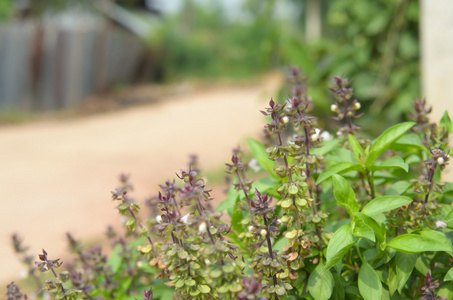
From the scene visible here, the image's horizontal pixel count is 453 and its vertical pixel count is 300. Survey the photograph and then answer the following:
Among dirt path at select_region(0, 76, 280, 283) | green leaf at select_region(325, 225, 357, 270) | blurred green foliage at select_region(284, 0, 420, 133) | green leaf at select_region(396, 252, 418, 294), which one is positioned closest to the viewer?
green leaf at select_region(325, 225, 357, 270)

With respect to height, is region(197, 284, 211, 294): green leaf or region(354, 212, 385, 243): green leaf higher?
region(354, 212, 385, 243): green leaf

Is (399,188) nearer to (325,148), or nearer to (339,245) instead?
(325,148)

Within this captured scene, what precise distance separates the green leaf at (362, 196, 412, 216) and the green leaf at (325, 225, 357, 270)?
9cm

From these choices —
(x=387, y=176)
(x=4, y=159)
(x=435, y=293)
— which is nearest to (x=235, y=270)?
(x=435, y=293)

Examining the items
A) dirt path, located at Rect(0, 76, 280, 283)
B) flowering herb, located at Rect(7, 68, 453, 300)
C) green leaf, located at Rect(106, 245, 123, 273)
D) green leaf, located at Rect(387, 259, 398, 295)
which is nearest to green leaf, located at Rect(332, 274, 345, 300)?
flowering herb, located at Rect(7, 68, 453, 300)

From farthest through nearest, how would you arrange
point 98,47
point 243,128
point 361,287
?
point 98,47, point 243,128, point 361,287

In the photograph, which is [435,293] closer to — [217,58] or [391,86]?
[391,86]

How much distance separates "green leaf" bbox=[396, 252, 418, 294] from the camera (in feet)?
4.30

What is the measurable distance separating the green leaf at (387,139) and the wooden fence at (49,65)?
464 inches

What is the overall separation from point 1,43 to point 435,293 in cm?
1243

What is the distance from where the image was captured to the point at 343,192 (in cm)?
135

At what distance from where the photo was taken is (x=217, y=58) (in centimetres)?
2089

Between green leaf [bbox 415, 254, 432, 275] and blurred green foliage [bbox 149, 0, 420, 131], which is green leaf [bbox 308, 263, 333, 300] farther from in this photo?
blurred green foliage [bbox 149, 0, 420, 131]

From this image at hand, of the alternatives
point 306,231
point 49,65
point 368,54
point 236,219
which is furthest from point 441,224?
point 49,65
